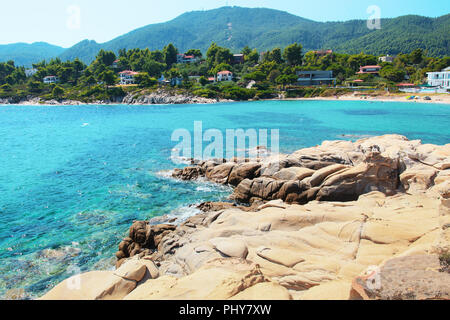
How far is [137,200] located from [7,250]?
790 centimetres

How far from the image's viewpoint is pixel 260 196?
1991cm

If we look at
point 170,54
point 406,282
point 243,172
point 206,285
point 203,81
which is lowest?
point 243,172

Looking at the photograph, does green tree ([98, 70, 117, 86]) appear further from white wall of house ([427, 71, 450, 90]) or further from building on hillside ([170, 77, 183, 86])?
white wall of house ([427, 71, 450, 90])

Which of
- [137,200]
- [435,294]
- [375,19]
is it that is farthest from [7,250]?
[375,19]

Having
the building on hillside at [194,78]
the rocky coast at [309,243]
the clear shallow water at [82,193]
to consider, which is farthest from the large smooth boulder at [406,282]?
the building on hillside at [194,78]

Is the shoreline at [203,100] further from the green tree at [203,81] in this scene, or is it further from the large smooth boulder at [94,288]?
the large smooth boulder at [94,288]

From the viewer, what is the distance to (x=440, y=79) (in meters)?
104

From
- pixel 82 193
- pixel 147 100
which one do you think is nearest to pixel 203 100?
pixel 147 100

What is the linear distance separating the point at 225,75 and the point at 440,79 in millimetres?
87243

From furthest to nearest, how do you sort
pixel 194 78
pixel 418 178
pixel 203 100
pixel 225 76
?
pixel 194 78, pixel 225 76, pixel 203 100, pixel 418 178

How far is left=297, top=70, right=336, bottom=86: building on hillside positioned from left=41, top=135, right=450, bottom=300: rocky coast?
401 feet

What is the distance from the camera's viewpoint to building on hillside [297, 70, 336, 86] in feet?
443

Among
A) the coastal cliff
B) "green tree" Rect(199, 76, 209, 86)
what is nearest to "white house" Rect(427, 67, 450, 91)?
the coastal cliff

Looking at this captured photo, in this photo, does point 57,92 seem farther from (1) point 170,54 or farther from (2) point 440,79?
(2) point 440,79
